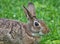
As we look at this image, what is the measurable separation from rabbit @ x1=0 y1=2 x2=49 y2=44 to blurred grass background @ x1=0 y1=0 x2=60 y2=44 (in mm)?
351

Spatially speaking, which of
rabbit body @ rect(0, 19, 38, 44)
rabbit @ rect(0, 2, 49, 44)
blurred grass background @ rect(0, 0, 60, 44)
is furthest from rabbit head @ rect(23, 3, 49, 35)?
blurred grass background @ rect(0, 0, 60, 44)

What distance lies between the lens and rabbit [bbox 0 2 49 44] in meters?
14.4

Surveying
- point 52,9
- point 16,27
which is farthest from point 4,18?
point 52,9

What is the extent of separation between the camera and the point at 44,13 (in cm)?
1611

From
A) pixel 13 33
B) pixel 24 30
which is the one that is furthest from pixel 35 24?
pixel 13 33

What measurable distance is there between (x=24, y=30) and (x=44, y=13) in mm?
1635

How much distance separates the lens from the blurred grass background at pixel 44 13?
1508 cm

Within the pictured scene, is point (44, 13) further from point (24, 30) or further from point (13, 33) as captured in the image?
point (13, 33)

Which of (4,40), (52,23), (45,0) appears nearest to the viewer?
(4,40)

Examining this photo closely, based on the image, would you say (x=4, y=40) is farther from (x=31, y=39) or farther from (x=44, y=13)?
(x=44, y=13)

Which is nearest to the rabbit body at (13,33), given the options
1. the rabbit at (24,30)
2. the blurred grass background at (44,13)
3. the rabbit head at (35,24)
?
the rabbit at (24,30)

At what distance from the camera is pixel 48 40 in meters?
14.9

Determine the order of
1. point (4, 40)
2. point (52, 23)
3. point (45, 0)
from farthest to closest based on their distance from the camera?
point (45, 0) < point (52, 23) < point (4, 40)

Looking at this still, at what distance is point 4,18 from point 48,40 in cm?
125
